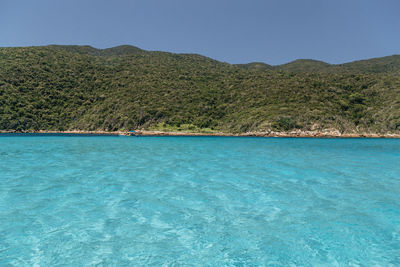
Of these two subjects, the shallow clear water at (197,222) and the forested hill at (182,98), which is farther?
the forested hill at (182,98)

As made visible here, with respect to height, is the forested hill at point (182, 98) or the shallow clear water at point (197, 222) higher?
the forested hill at point (182, 98)

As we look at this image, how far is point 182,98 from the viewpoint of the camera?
→ 96750 millimetres

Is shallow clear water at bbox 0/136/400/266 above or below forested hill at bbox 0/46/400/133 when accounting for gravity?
below

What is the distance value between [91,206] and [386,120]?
3439 inches

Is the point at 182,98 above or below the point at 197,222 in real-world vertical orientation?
above

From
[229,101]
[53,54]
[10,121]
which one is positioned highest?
[53,54]

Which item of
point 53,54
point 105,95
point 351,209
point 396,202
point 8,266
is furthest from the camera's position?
point 53,54

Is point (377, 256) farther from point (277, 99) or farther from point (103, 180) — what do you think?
point (277, 99)

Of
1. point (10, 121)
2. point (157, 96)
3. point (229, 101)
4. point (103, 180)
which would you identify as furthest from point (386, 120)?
point (10, 121)

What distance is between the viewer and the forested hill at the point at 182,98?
3100 inches

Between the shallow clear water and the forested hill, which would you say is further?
the forested hill

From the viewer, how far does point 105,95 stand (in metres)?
106

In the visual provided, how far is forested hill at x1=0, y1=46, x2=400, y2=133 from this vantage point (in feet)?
258

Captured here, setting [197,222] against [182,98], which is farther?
[182,98]
